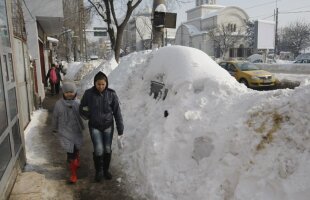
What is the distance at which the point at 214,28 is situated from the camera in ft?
190

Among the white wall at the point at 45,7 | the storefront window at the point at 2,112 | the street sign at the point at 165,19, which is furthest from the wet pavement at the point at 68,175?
the white wall at the point at 45,7

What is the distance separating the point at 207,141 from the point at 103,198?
5.52ft

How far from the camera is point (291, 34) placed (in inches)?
2389

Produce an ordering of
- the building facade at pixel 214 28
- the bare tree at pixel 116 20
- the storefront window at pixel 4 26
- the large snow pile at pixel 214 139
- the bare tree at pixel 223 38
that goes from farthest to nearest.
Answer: the building facade at pixel 214 28
the bare tree at pixel 223 38
the bare tree at pixel 116 20
the storefront window at pixel 4 26
the large snow pile at pixel 214 139

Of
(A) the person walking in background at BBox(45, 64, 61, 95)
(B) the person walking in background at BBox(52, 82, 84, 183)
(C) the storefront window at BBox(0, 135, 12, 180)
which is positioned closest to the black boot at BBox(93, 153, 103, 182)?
(B) the person walking in background at BBox(52, 82, 84, 183)

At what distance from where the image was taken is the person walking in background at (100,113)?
456cm

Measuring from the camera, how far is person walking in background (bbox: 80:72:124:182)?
456 cm

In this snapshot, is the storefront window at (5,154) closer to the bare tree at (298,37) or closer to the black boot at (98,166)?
the black boot at (98,166)

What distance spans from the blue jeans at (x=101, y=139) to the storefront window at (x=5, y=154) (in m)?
1.16

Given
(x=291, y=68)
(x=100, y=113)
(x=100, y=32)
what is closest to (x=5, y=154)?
(x=100, y=113)

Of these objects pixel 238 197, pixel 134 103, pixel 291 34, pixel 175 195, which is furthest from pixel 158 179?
pixel 291 34

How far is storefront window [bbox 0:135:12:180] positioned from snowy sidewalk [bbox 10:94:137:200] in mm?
397

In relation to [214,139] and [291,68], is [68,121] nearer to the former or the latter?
[214,139]

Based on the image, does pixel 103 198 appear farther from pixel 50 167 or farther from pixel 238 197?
pixel 238 197
